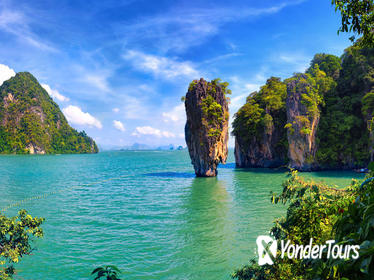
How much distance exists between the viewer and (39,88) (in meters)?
179

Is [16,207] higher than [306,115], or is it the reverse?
[306,115]

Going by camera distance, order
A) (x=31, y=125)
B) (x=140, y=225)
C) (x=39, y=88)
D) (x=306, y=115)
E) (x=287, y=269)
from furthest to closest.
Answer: (x=39, y=88) → (x=31, y=125) → (x=306, y=115) → (x=140, y=225) → (x=287, y=269)

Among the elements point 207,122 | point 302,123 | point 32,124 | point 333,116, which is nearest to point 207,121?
point 207,122

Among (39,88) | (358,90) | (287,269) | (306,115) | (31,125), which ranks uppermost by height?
(39,88)

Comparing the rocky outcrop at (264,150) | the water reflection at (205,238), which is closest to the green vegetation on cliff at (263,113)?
the rocky outcrop at (264,150)

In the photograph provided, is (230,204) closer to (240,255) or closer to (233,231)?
(233,231)

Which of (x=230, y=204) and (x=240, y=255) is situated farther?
(x=230, y=204)

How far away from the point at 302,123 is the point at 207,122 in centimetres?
1677

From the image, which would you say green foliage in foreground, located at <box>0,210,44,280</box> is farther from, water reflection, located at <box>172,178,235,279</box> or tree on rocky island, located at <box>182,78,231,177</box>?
tree on rocky island, located at <box>182,78,231,177</box>

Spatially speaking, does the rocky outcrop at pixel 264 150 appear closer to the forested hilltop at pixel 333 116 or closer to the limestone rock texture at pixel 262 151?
the limestone rock texture at pixel 262 151

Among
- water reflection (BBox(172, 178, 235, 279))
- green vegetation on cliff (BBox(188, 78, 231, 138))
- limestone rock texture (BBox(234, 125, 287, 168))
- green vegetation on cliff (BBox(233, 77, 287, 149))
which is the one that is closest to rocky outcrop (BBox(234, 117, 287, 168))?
limestone rock texture (BBox(234, 125, 287, 168))

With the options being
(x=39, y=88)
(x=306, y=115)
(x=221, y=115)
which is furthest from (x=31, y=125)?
(x=306, y=115)

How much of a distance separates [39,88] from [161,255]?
209 metres

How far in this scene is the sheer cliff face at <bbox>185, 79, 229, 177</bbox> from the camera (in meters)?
35.2
